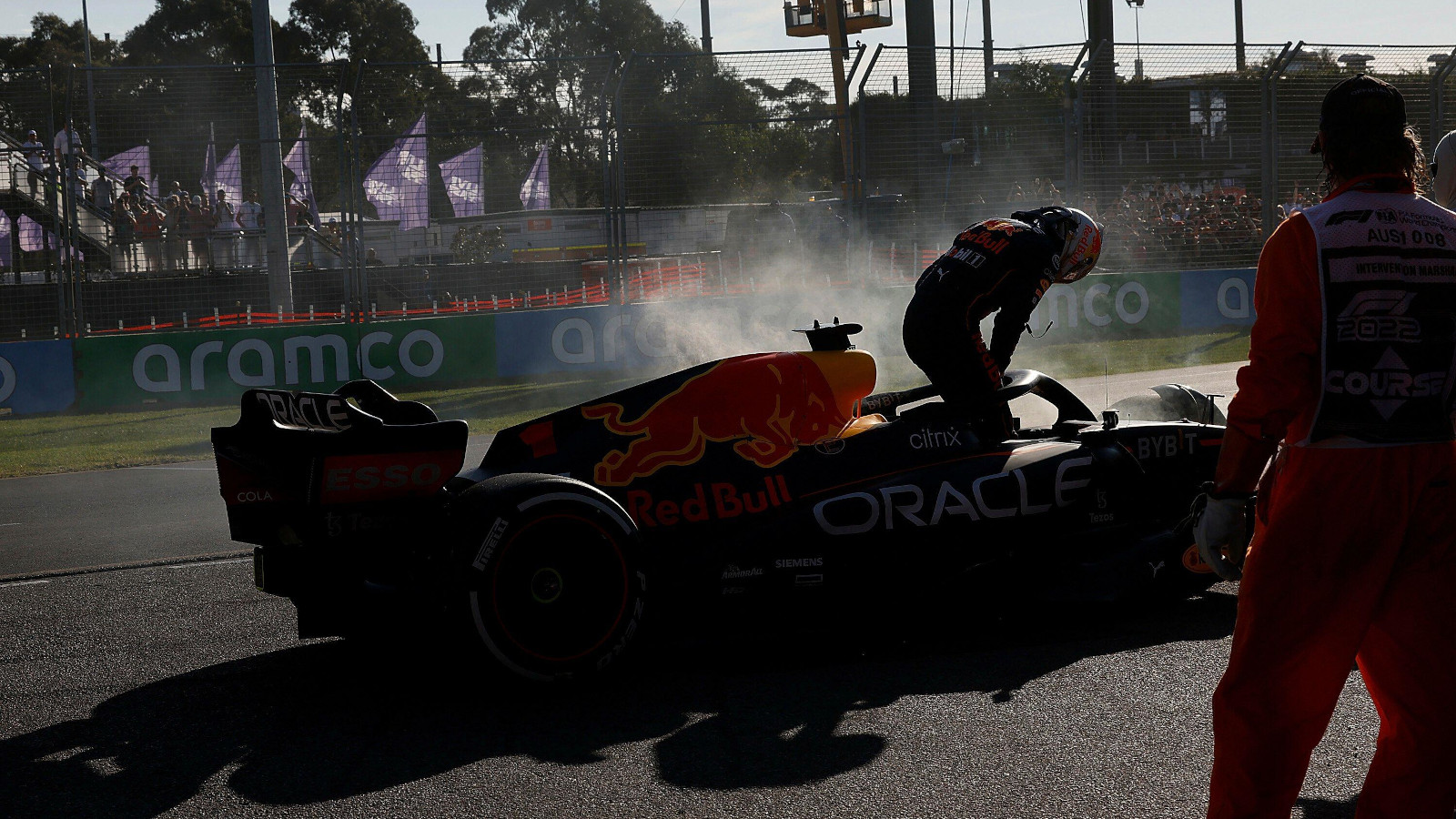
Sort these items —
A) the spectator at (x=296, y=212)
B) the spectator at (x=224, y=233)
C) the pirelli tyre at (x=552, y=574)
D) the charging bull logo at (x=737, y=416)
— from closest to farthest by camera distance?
the pirelli tyre at (x=552, y=574) < the charging bull logo at (x=737, y=416) < the spectator at (x=224, y=233) < the spectator at (x=296, y=212)

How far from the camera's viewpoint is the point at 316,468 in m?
3.96

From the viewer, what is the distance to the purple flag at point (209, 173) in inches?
556

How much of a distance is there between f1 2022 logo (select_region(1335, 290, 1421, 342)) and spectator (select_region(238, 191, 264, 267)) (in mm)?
14439

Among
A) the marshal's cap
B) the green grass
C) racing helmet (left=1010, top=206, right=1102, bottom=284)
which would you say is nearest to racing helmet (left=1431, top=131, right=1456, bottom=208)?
racing helmet (left=1010, top=206, right=1102, bottom=284)

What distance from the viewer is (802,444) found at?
462cm

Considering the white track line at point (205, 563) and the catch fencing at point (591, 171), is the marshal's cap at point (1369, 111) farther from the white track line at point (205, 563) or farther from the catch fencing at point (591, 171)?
the catch fencing at point (591, 171)

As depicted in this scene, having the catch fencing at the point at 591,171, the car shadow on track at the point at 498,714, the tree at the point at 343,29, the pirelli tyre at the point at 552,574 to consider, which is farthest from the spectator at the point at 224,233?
the tree at the point at 343,29

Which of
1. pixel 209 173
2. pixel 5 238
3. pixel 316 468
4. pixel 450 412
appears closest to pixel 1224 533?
pixel 316 468

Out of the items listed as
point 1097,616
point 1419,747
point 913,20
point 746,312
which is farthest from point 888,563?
point 913,20

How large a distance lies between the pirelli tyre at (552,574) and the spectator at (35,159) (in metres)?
12.1

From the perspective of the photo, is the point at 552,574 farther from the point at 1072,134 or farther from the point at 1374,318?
the point at 1072,134

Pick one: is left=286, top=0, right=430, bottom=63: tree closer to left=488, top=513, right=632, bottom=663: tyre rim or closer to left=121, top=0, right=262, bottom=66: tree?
left=121, top=0, right=262, bottom=66: tree

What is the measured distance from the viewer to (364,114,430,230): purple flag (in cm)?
1428

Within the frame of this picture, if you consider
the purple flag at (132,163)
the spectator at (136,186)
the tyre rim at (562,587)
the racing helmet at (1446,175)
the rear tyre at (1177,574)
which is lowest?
the rear tyre at (1177,574)
